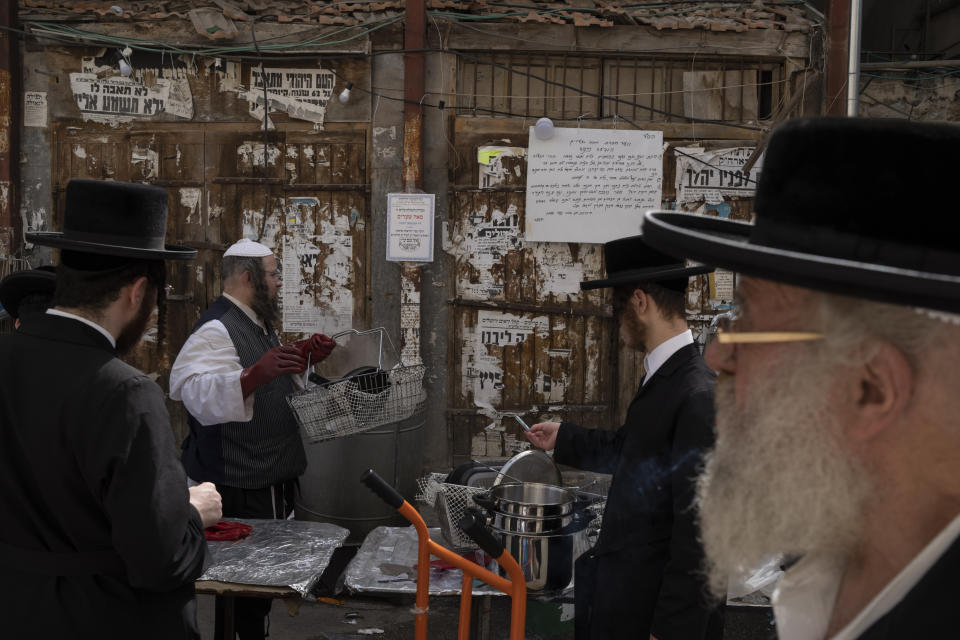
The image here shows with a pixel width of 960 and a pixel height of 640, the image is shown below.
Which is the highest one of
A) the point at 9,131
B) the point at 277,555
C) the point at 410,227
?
the point at 9,131

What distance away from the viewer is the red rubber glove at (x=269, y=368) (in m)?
Result: 3.91

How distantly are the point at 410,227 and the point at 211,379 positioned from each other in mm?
3082

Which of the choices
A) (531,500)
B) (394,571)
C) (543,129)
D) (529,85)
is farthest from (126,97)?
(531,500)

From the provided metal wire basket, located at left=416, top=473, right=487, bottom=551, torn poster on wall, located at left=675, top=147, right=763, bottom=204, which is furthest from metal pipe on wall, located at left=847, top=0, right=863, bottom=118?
metal wire basket, located at left=416, top=473, right=487, bottom=551

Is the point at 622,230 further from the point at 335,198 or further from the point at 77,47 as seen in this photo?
the point at 77,47

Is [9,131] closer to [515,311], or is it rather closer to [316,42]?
[316,42]

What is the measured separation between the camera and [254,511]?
13.6 ft

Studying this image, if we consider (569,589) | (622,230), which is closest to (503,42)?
(622,230)

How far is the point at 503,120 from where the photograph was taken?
6.79 metres

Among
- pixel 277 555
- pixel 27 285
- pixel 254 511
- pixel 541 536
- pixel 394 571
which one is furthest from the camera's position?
pixel 254 511

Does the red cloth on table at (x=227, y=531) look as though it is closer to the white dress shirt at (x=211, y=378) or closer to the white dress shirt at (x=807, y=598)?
the white dress shirt at (x=211, y=378)

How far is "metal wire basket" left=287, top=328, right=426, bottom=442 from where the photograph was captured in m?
3.99

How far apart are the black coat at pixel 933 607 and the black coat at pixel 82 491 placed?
1.83m

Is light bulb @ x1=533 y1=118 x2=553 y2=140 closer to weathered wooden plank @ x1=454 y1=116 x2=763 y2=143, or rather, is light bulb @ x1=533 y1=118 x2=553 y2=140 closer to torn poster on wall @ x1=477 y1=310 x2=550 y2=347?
weathered wooden plank @ x1=454 y1=116 x2=763 y2=143
